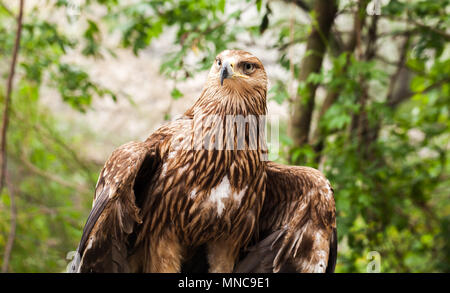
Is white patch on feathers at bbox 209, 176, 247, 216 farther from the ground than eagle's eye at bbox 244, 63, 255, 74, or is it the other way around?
eagle's eye at bbox 244, 63, 255, 74

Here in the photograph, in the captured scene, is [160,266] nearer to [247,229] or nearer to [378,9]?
[247,229]

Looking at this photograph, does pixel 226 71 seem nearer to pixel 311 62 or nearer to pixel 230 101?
pixel 230 101

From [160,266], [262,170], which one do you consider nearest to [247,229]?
[262,170]

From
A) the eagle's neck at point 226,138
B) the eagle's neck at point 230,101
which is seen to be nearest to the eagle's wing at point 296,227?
the eagle's neck at point 226,138

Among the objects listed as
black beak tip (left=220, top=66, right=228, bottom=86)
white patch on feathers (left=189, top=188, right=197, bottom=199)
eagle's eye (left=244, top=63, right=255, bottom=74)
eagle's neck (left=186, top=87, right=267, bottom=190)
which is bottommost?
white patch on feathers (left=189, top=188, right=197, bottom=199)

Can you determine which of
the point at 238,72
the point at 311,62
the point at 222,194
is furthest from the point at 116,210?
the point at 311,62

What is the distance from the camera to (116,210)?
1.94m

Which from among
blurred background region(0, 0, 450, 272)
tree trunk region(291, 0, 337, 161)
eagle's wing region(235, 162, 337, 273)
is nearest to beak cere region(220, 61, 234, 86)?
eagle's wing region(235, 162, 337, 273)

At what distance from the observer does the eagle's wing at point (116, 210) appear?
6.11 feet

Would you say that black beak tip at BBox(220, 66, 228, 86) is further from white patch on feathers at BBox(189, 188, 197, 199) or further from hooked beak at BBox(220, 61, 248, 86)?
white patch on feathers at BBox(189, 188, 197, 199)

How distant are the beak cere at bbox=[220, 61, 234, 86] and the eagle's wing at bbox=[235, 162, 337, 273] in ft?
2.07

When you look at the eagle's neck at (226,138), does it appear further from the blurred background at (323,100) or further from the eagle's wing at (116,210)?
the blurred background at (323,100)

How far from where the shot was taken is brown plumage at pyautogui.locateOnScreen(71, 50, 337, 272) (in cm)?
195

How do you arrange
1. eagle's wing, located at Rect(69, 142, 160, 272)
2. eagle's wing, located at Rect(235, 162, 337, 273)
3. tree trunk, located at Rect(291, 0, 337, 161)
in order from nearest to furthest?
eagle's wing, located at Rect(69, 142, 160, 272)
eagle's wing, located at Rect(235, 162, 337, 273)
tree trunk, located at Rect(291, 0, 337, 161)
